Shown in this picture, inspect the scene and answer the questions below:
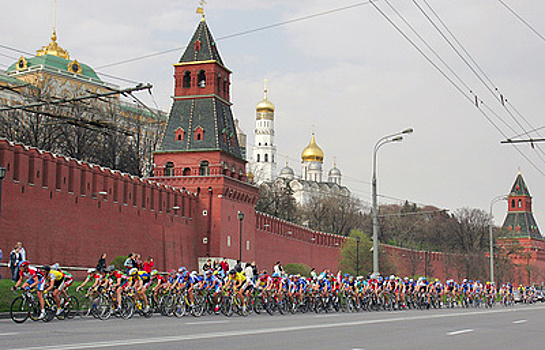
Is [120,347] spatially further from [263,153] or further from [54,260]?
[263,153]

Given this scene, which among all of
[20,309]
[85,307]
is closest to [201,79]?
[85,307]

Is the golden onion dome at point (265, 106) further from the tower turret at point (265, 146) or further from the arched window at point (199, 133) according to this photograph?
the arched window at point (199, 133)

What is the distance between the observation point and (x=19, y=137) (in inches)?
2202

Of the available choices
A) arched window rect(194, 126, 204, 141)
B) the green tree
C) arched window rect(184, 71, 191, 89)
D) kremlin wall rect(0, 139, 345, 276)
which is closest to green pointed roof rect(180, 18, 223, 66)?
arched window rect(184, 71, 191, 89)

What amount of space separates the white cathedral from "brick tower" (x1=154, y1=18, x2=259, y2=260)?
105m

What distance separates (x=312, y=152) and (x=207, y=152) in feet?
379

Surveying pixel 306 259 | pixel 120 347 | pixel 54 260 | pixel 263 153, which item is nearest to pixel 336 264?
pixel 306 259

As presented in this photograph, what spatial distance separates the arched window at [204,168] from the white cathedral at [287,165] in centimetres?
10784

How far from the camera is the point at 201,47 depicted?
56.3 meters

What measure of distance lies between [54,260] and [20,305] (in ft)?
64.7

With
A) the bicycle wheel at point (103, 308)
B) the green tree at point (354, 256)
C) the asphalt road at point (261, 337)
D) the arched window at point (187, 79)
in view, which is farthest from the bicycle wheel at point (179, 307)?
the green tree at point (354, 256)

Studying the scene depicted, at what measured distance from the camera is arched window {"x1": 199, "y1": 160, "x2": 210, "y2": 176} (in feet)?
176

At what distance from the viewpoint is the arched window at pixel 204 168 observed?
176 feet

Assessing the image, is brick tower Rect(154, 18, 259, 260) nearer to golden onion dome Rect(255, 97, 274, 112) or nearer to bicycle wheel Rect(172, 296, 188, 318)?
bicycle wheel Rect(172, 296, 188, 318)
